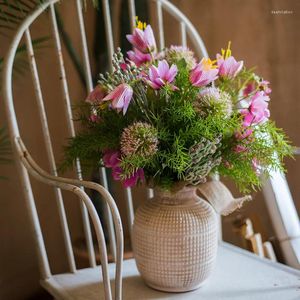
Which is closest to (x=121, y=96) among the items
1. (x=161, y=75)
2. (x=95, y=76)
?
(x=161, y=75)

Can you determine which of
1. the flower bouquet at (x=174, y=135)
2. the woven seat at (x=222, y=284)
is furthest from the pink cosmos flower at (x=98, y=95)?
the woven seat at (x=222, y=284)

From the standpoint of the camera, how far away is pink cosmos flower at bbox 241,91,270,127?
818mm

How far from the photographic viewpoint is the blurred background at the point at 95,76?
55.2 inches

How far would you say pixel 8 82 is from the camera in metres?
0.97

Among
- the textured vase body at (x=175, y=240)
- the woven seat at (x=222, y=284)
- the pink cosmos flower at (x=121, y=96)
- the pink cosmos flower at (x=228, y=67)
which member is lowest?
the woven seat at (x=222, y=284)

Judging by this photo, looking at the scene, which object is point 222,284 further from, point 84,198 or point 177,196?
point 84,198

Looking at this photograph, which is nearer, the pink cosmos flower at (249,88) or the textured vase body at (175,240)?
the textured vase body at (175,240)

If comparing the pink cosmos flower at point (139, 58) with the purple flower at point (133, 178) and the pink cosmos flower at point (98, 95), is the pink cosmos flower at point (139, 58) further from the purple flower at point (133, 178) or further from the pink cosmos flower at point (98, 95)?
the purple flower at point (133, 178)

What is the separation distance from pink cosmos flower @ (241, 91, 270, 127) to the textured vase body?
18cm

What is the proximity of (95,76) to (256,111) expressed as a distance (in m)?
0.78

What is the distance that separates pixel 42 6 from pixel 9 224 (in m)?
0.71

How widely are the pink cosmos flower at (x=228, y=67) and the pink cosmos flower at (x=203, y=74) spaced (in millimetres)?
81

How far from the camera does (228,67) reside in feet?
2.82

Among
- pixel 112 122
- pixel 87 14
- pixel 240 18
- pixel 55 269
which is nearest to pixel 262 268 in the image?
pixel 112 122
